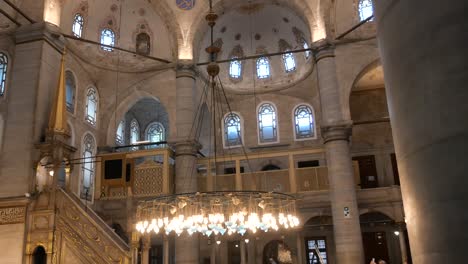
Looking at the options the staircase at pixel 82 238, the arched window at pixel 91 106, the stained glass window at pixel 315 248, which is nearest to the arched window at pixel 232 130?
the stained glass window at pixel 315 248

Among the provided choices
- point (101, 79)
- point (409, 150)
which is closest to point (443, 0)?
point (409, 150)

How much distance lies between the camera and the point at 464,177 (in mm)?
2865

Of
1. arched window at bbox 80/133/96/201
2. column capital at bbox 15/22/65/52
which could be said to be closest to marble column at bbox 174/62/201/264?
arched window at bbox 80/133/96/201

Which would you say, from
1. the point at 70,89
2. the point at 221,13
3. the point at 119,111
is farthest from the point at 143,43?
the point at 70,89

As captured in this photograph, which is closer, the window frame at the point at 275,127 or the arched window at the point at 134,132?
the window frame at the point at 275,127

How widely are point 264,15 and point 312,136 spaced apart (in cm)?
740

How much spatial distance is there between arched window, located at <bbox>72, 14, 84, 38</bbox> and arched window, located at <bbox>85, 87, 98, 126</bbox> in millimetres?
2767

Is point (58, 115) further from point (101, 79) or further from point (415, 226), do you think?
point (415, 226)

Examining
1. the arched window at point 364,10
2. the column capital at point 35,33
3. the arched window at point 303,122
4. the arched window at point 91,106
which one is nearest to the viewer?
the column capital at point 35,33

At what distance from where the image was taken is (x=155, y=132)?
28.8 m

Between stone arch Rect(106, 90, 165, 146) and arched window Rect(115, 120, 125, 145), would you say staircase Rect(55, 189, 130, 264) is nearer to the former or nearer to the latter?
stone arch Rect(106, 90, 165, 146)

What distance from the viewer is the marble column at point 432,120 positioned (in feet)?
9.58

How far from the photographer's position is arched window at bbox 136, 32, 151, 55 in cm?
2161

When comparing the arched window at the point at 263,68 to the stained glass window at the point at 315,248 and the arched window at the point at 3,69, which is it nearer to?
the stained glass window at the point at 315,248
